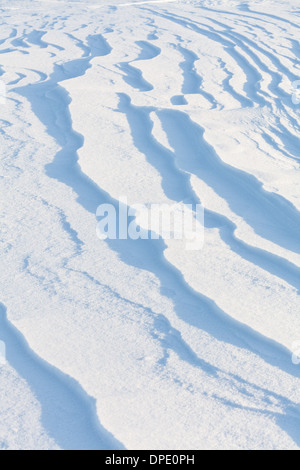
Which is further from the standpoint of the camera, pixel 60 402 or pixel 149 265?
pixel 149 265

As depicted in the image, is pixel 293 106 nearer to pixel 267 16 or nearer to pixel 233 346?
pixel 233 346

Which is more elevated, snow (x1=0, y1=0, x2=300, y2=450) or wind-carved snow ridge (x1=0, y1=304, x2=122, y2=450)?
snow (x1=0, y1=0, x2=300, y2=450)

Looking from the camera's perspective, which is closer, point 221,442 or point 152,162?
point 221,442

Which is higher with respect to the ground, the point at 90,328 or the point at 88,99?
the point at 88,99

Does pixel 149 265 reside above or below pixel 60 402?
above

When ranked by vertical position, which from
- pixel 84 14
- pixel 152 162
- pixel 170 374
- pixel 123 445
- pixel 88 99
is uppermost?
pixel 84 14

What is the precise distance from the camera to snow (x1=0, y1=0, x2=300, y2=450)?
5.60ft

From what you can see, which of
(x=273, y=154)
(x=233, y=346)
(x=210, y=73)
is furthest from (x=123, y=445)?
(x=210, y=73)

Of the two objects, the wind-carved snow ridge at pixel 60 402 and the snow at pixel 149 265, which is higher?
the snow at pixel 149 265

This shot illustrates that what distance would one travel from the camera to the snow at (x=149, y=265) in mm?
1708

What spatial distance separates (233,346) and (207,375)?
0.54ft

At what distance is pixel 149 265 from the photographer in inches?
95.8

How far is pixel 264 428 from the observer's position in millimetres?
1657

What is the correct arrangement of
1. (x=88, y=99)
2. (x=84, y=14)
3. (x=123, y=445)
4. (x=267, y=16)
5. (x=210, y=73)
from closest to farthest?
(x=123, y=445) < (x=88, y=99) < (x=210, y=73) < (x=267, y=16) < (x=84, y=14)
